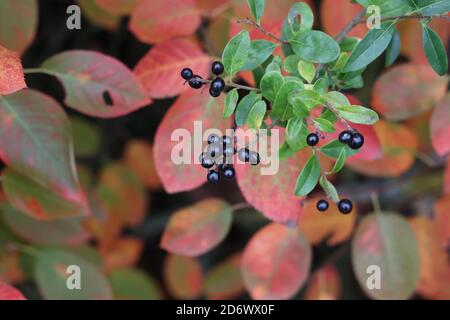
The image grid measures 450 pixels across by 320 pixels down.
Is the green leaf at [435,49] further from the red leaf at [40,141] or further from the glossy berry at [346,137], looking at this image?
the red leaf at [40,141]

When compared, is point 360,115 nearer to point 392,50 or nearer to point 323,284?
point 392,50

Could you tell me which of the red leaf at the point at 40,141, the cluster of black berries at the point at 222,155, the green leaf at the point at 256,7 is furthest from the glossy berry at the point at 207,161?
the red leaf at the point at 40,141

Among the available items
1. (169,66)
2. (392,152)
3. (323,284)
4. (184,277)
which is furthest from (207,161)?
(184,277)

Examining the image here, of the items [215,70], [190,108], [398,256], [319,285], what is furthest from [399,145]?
[215,70]

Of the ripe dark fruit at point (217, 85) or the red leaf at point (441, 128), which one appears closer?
the ripe dark fruit at point (217, 85)

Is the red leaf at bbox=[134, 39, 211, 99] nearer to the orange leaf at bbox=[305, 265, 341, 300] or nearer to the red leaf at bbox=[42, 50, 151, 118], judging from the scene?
the red leaf at bbox=[42, 50, 151, 118]

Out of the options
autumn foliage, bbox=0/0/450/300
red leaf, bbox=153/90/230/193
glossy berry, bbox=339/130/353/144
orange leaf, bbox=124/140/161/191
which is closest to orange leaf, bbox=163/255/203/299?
autumn foliage, bbox=0/0/450/300
